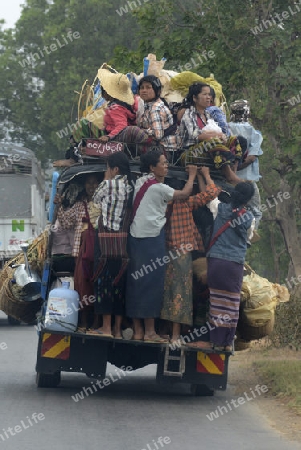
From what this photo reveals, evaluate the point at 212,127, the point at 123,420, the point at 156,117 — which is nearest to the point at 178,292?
the point at 123,420

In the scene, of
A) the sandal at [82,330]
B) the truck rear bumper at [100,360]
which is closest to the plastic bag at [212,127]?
the truck rear bumper at [100,360]

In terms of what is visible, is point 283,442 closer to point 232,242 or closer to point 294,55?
point 232,242

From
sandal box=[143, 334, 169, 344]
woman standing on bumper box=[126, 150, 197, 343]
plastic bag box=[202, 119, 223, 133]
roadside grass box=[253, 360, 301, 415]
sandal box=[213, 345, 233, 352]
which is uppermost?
plastic bag box=[202, 119, 223, 133]

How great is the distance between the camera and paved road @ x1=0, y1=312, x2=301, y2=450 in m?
7.81

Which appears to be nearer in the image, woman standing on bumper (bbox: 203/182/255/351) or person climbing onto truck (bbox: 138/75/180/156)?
woman standing on bumper (bbox: 203/182/255/351)

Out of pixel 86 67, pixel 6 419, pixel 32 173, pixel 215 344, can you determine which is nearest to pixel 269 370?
pixel 215 344

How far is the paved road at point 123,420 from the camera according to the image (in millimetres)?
7812

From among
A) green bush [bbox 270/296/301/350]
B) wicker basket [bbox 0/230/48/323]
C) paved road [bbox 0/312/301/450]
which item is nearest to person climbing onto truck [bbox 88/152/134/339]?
paved road [bbox 0/312/301/450]

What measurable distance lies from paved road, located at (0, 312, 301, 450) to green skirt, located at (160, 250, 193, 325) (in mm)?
881

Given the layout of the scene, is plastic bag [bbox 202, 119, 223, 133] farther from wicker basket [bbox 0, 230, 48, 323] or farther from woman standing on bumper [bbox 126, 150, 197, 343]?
wicker basket [bbox 0, 230, 48, 323]

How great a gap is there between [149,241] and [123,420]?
1.77m

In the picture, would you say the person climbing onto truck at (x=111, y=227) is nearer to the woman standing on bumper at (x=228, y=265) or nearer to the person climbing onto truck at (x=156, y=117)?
the person climbing onto truck at (x=156, y=117)

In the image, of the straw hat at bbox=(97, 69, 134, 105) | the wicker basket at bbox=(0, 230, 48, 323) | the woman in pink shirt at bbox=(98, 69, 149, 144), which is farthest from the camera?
the wicker basket at bbox=(0, 230, 48, 323)

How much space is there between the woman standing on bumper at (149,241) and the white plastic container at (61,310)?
0.54 metres
